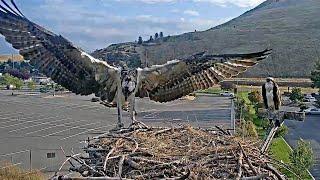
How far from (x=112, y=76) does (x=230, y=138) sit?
3.28 meters

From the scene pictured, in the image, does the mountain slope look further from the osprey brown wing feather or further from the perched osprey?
the perched osprey

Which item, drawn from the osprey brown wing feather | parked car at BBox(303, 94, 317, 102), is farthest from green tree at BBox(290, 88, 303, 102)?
the osprey brown wing feather

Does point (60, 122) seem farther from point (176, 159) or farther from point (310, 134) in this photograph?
point (176, 159)

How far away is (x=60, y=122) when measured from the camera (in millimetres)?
32750

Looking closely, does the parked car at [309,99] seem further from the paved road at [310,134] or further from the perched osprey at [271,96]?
the perched osprey at [271,96]

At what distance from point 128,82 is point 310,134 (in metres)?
23.3

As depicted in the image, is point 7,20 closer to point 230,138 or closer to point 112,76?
point 112,76

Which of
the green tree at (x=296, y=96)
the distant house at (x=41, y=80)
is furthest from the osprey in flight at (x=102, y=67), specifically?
the distant house at (x=41, y=80)

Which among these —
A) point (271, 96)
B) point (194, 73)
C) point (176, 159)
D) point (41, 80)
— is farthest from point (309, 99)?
point (41, 80)

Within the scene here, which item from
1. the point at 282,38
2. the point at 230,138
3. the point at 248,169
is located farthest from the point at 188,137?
the point at 282,38

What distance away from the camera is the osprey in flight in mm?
10375

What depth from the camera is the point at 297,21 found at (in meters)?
136

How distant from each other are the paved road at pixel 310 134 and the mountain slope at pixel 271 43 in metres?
45.3

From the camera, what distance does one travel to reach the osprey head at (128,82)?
10.5 meters
